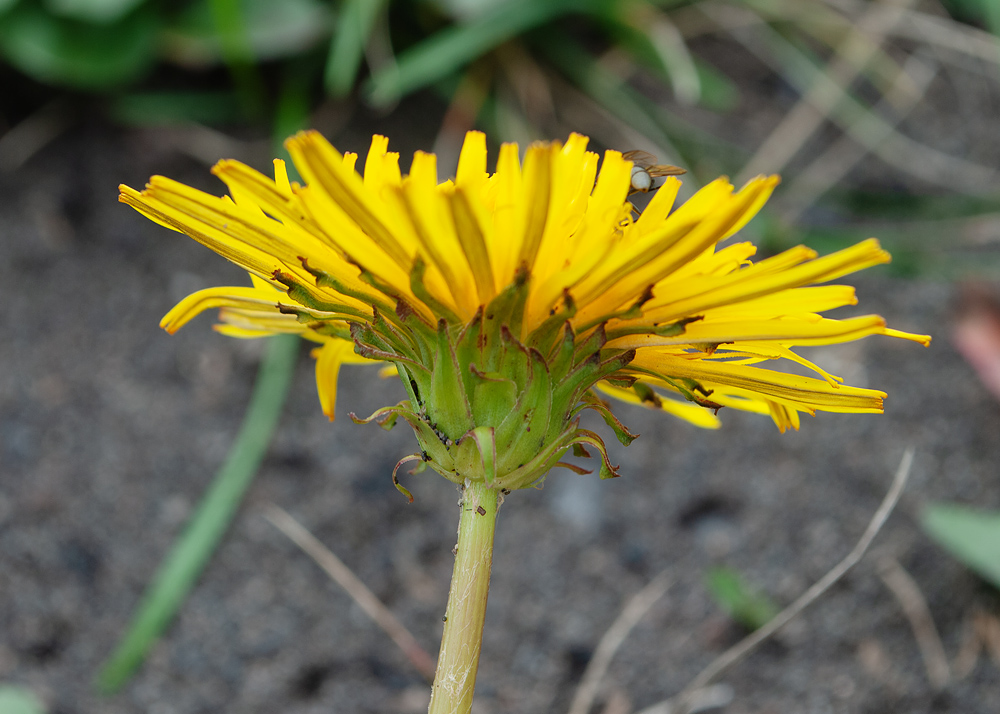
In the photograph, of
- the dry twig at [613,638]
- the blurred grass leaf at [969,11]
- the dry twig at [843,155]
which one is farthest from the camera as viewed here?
the blurred grass leaf at [969,11]

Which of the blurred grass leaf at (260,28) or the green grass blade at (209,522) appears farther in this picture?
the blurred grass leaf at (260,28)

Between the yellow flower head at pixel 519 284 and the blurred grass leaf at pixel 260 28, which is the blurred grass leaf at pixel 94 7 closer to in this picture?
the blurred grass leaf at pixel 260 28

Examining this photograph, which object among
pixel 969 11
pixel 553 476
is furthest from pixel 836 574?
pixel 969 11

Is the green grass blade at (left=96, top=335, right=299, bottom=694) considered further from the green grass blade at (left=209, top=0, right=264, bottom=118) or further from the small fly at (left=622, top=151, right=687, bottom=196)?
the small fly at (left=622, top=151, right=687, bottom=196)

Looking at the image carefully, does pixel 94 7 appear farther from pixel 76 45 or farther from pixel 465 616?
pixel 465 616

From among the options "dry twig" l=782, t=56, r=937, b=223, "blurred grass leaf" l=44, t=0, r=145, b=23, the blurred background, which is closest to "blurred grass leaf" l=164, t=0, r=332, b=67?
the blurred background

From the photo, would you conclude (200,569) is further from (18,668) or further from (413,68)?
(413,68)

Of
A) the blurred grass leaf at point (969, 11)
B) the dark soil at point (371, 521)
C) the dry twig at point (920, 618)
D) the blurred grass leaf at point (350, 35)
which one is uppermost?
the blurred grass leaf at point (350, 35)

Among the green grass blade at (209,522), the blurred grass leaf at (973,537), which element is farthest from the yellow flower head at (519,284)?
the green grass blade at (209,522)
